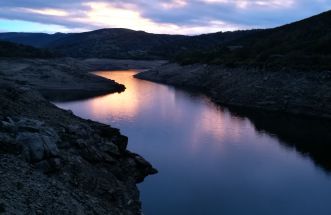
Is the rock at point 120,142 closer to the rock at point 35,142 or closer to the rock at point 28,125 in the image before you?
the rock at point 35,142

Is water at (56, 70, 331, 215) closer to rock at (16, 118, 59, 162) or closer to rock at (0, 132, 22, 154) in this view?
rock at (16, 118, 59, 162)

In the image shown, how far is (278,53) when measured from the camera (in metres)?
79.1

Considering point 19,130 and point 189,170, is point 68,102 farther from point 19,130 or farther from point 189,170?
point 19,130

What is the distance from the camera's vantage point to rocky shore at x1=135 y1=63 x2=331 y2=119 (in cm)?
5553

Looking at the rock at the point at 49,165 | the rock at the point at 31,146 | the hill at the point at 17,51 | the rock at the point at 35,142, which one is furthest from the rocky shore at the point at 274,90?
the rock at the point at 31,146

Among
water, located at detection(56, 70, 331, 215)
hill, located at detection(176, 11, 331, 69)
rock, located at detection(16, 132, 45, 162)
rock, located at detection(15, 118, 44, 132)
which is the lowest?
water, located at detection(56, 70, 331, 215)

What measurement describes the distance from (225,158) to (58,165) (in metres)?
15.6

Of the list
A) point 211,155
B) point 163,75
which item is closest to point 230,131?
point 211,155

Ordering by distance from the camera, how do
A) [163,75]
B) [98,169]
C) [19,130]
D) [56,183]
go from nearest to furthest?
[56,183]
[19,130]
[98,169]
[163,75]

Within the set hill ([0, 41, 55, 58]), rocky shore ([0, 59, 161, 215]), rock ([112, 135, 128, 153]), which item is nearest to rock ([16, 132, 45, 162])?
rocky shore ([0, 59, 161, 215])

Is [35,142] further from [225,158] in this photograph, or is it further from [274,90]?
[274,90]

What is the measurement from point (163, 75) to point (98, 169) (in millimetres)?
83560

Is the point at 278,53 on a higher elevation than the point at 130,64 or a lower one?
higher

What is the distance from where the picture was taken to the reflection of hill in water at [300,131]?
37.0 m
